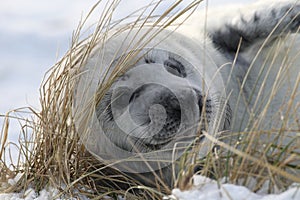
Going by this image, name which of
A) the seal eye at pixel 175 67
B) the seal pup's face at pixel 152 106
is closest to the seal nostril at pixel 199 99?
the seal pup's face at pixel 152 106

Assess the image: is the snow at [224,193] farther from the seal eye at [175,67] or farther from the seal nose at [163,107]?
the seal eye at [175,67]

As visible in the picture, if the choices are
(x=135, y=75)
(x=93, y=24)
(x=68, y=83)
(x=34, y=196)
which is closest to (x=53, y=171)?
(x=34, y=196)

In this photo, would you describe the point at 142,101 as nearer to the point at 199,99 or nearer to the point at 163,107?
the point at 163,107

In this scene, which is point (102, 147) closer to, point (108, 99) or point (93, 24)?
point (108, 99)

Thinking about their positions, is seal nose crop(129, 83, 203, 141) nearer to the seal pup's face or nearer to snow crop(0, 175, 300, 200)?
the seal pup's face

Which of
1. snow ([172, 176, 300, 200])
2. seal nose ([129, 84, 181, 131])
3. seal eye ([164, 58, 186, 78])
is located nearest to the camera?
snow ([172, 176, 300, 200])

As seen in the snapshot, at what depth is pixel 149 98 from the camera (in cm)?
279

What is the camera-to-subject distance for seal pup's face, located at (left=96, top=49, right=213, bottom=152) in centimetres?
277

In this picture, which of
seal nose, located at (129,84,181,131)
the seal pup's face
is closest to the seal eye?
the seal pup's face

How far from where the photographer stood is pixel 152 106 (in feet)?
9.10

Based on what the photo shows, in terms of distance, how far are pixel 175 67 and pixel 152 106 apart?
477mm

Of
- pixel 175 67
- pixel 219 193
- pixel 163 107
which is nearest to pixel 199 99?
pixel 163 107

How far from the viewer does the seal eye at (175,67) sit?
3.13 m

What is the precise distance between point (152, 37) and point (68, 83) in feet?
1.76
